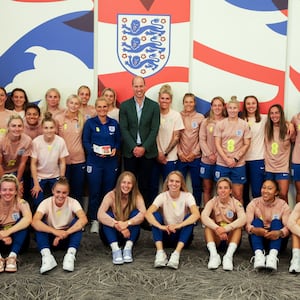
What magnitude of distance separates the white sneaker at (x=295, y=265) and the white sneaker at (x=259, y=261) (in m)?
0.21

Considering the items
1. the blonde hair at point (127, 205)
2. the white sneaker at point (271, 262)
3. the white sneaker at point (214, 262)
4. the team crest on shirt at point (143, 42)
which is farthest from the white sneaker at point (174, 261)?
the team crest on shirt at point (143, 42)

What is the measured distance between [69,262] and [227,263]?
1.23m

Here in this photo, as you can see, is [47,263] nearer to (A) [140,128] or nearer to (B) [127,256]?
(B) [127,256]

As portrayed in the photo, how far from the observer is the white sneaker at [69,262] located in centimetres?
395

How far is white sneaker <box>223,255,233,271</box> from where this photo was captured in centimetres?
400

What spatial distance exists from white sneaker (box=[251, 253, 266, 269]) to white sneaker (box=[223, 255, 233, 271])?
0.18 m

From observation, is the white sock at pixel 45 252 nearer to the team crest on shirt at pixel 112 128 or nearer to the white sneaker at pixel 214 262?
the white sneaker at pixel 214 262

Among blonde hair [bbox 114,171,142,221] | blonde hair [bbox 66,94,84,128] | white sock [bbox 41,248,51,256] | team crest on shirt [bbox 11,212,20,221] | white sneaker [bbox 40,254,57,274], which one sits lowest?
white sneaker [bbox 40,254,57,274]

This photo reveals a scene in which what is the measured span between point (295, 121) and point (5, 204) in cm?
300

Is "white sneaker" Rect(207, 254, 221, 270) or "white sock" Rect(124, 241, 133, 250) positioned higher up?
"white sock" Rect(124, 241, 133, 250)

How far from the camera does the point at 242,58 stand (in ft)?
18.1

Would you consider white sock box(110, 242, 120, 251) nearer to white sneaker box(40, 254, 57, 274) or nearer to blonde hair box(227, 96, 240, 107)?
white sneaker box(40, 254, 57, 274)

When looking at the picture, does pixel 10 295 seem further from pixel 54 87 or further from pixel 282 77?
pixel 282 77

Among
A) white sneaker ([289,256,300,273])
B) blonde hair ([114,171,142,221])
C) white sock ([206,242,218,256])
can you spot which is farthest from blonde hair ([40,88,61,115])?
white sneaker ([289,256,300,273])
